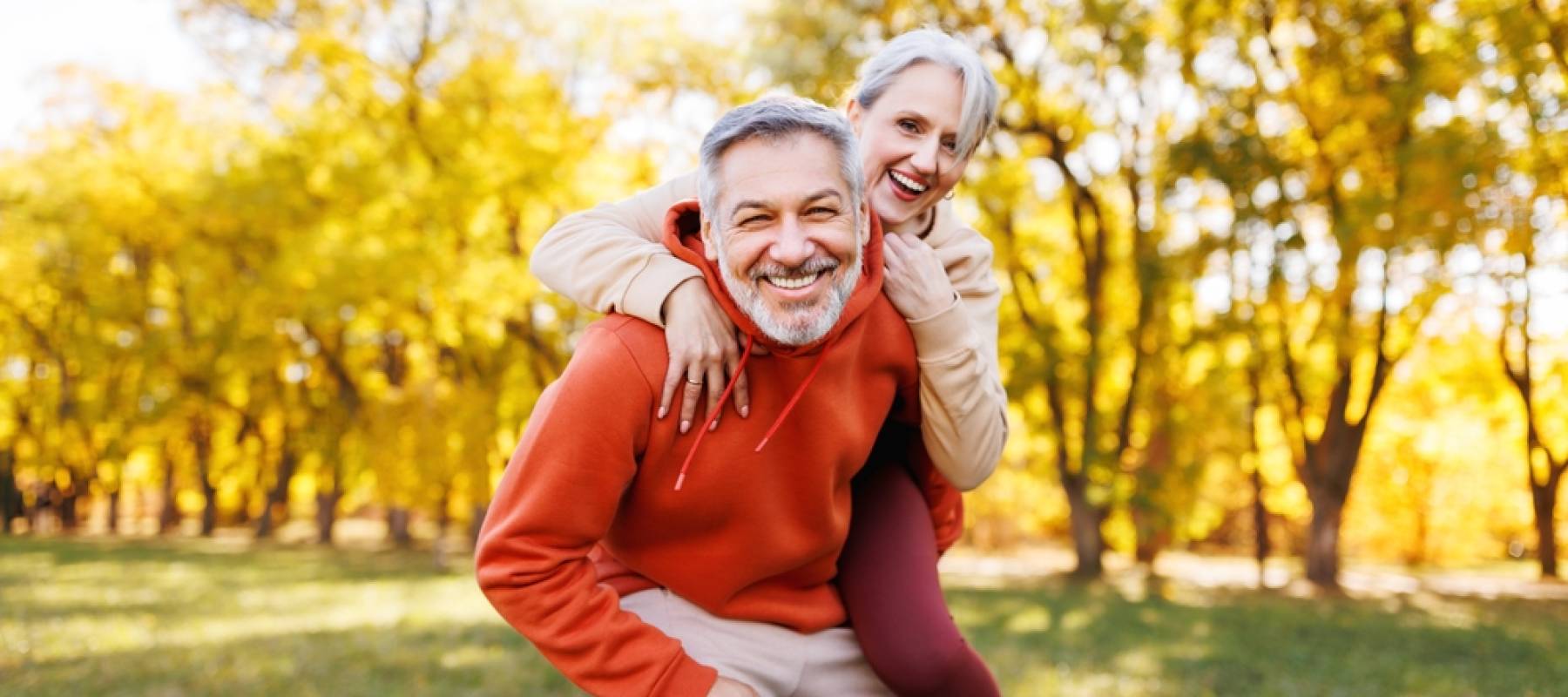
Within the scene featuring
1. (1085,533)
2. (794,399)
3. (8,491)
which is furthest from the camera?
(8,491)

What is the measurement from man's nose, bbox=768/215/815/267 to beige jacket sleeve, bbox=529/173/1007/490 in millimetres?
229

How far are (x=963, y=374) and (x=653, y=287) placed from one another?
26.2 inches

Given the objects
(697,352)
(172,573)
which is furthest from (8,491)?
(697,352)

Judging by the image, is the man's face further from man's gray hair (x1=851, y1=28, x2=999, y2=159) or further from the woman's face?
man's gray hair (x1=851, y1=28, x2=999, y2=159)

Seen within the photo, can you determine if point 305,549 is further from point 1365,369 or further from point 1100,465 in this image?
point 1365,369

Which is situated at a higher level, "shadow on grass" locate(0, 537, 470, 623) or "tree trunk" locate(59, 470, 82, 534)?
"shadow on grass" locate(0, 537, 470, 623)

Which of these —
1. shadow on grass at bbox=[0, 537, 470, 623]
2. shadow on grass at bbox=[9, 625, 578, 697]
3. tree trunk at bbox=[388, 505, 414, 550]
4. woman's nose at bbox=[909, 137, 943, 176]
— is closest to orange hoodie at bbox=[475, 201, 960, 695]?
woman's nose at bbox=[909, 137, 943, 176]

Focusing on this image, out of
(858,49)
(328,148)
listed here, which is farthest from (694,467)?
(328,148)

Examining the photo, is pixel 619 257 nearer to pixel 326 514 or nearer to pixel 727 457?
pixel 727 457

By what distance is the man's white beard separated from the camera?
2.05 meters

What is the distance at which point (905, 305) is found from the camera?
2285mm

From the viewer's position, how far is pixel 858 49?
49.1 feet

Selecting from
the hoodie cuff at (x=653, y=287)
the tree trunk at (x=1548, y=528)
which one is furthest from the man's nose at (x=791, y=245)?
Answer: the tree trunk at (x=1548, y=528)

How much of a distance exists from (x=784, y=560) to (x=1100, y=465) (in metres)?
15.3
